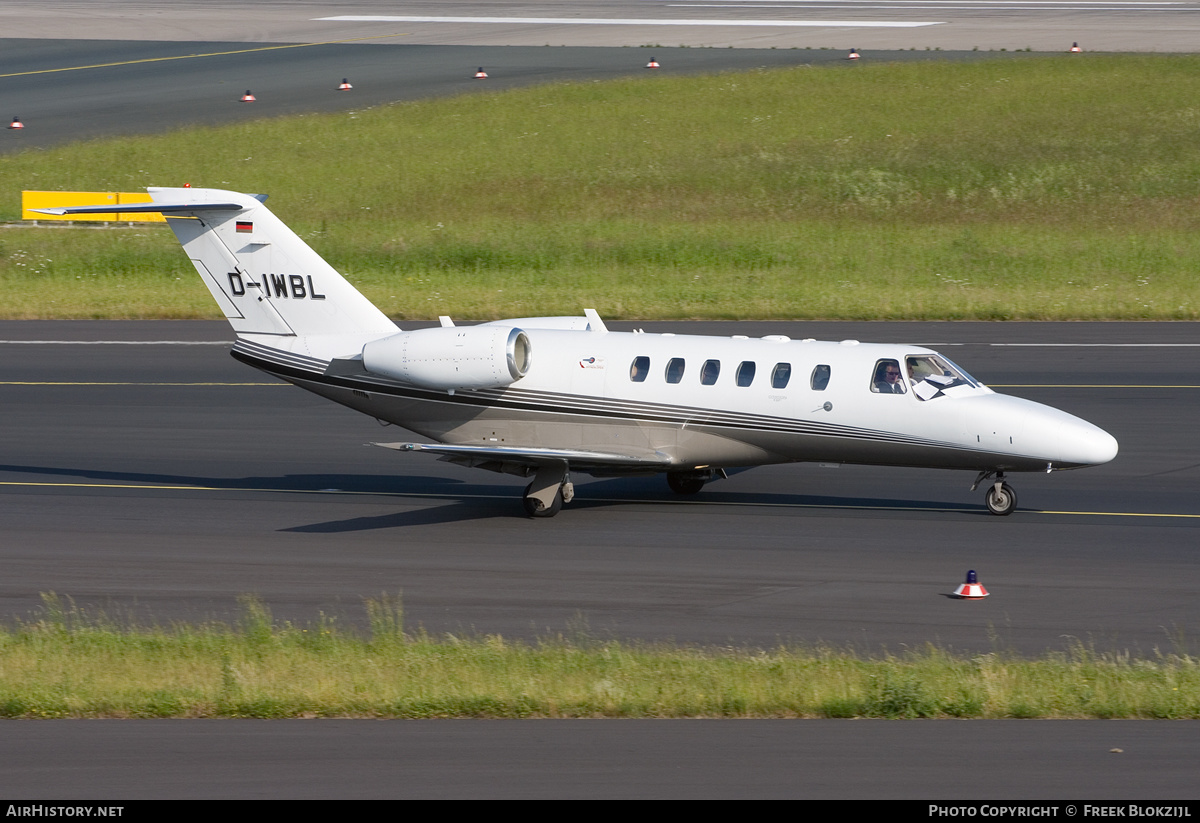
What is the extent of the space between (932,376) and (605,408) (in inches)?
178

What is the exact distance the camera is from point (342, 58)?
6938cm

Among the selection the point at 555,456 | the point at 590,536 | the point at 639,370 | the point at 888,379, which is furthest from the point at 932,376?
the point at 555,456

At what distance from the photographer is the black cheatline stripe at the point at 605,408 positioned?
21.1 m

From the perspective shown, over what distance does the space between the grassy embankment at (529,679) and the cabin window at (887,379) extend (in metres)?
6.20

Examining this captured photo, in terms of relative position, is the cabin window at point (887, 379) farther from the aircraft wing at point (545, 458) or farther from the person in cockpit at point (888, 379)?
the aircraft wing at point (545, 458)

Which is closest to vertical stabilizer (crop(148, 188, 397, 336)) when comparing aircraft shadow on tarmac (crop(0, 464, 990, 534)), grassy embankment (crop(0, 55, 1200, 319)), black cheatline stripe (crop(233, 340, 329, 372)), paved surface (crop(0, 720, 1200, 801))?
black cheatline stripe (crop(233, 340, 329, 372))

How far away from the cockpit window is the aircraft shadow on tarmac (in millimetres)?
1953

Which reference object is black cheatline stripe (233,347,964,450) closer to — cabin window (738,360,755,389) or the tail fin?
cabin window (738,360,755,389)

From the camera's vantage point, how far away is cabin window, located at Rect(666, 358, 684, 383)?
71.4 feet

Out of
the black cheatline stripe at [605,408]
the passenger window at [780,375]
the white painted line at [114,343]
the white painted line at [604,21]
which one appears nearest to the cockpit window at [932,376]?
the black cheatline stripe at [605,408]

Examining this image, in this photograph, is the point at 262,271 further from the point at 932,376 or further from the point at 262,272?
the point at 932,376

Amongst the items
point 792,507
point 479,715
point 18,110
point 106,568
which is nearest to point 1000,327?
point 792,507

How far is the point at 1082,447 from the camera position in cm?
2017
